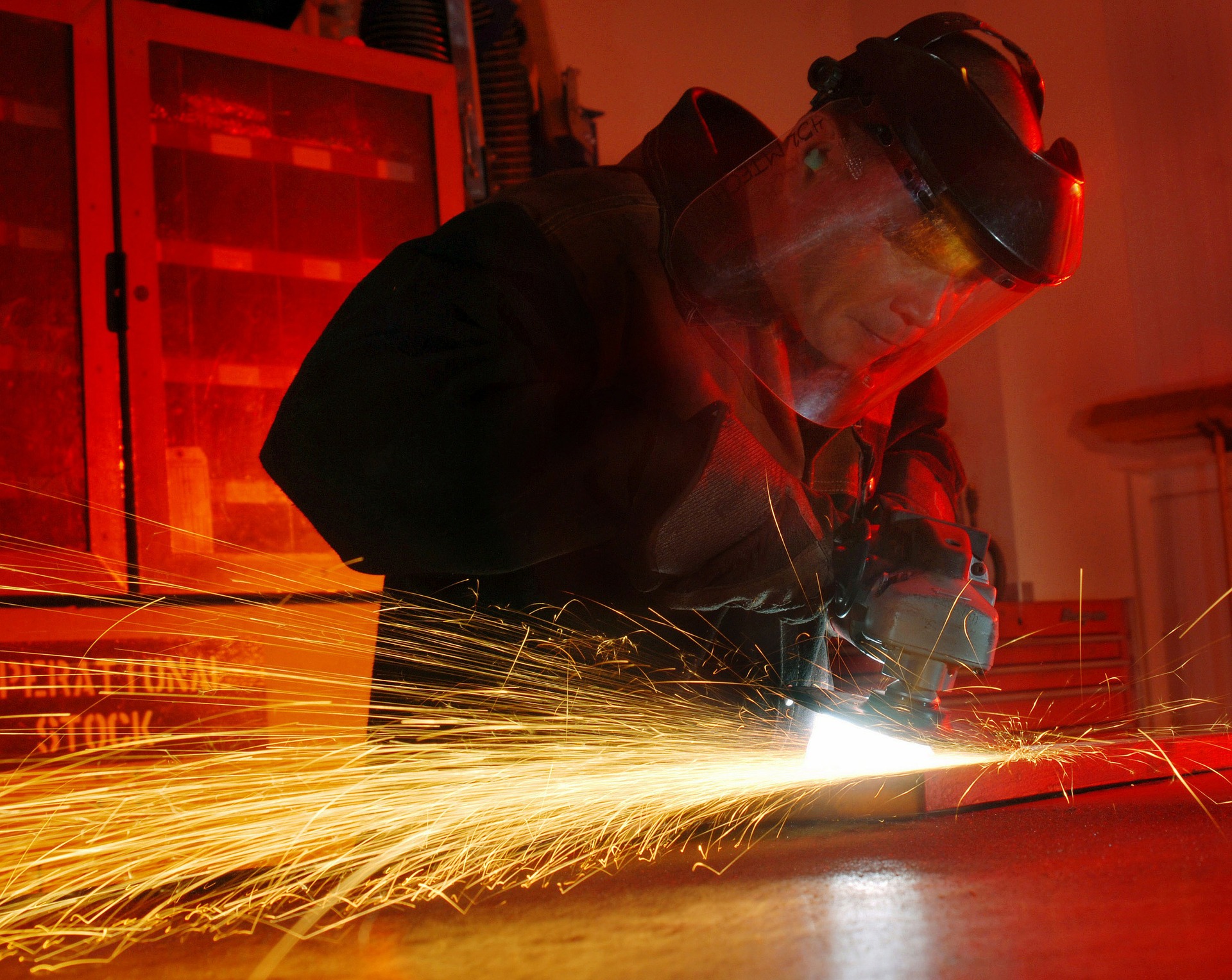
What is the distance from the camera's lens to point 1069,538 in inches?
182

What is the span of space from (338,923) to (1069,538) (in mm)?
4419

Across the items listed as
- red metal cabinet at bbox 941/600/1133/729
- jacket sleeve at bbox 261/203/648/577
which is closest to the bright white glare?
jacket sleeve at bbox 261/203/648/577

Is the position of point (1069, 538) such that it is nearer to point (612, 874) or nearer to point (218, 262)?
point (218, 262)

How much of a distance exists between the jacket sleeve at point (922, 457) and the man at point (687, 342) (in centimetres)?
29

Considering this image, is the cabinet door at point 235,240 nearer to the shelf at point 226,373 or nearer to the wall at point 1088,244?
the shelf at point 226,373

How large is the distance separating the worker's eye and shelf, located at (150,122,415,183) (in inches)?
85.9

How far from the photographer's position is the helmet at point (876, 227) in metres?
1.28

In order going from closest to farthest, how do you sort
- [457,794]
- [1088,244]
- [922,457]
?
[457,794], [922,457], [1088,244]

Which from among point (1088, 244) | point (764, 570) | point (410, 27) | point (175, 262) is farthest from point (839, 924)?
point (1088, 244)

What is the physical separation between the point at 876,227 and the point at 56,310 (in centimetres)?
224

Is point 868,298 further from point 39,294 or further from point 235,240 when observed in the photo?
point 39,294

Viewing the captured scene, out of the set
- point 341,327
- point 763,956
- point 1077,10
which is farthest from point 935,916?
point 1077,10

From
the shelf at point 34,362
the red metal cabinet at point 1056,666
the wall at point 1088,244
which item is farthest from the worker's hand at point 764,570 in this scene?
the wall at point 1088,244

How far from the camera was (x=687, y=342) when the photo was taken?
1.43 metres
